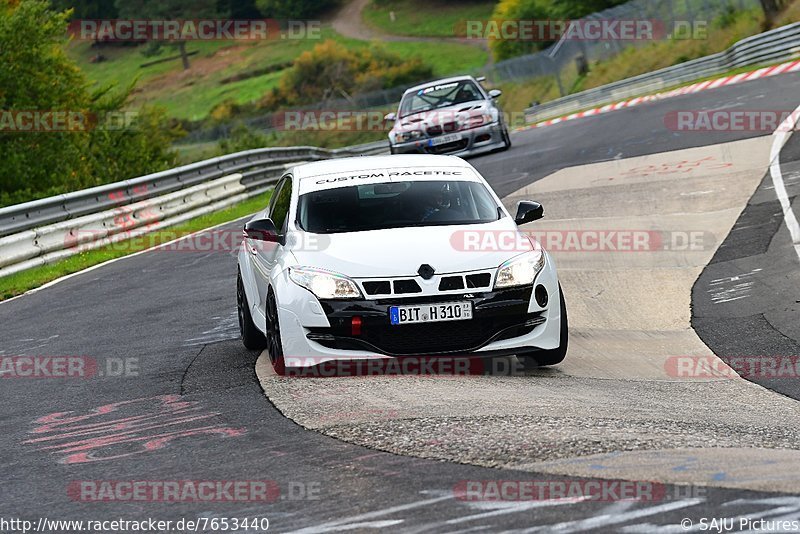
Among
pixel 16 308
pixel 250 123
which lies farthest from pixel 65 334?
pixel 250 123

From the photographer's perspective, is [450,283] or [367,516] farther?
[450,283]

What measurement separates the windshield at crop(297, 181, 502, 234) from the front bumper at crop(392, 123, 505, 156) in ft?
50.6

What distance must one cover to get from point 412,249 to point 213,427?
2.14 metres

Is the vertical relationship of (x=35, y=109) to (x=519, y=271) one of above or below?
above

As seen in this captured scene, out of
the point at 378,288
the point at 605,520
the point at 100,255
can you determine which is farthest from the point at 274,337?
the point at 100,255

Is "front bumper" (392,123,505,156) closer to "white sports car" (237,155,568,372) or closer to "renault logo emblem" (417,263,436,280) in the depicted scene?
"white sports car" (237,155,568,372)

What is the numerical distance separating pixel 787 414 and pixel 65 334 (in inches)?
276

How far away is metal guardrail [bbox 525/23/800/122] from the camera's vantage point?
36281mm

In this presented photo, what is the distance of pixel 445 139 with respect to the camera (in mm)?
25391
